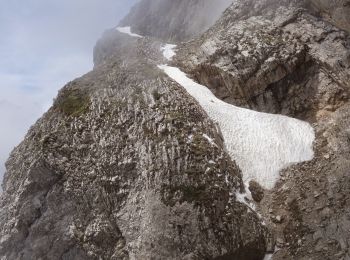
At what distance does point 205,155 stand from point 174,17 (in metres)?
43.4

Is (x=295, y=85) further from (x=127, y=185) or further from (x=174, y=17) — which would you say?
(x=174, y=17)

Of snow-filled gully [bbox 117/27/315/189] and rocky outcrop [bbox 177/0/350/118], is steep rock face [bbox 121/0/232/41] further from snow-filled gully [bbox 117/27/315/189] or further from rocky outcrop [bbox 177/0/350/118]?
snow-filled gully [bbox 117/27/315/189]

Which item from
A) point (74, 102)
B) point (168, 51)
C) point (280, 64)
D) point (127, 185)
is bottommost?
point (127, 185)

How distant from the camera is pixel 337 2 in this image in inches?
1129

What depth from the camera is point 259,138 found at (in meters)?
24.7

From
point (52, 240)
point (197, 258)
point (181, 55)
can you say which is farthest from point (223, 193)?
point (181, 55)

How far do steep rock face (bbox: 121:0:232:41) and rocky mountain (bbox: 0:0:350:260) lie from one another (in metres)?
19.2

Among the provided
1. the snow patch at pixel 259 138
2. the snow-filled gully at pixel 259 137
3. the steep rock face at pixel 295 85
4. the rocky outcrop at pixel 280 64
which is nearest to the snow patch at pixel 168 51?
the steep rock face at pixel 295 85

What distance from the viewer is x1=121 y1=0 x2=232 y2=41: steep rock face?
5028 centimetres

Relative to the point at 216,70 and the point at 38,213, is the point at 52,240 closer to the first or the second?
the point at 38,213

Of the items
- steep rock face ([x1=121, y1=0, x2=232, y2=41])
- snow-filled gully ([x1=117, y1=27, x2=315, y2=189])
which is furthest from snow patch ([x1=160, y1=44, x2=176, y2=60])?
steep rock face ([x1=121, y1=0, x2=232, y2=41])

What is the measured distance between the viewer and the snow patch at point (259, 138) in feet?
75.3

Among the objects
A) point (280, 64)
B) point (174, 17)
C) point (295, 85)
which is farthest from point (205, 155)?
point (174, 17)

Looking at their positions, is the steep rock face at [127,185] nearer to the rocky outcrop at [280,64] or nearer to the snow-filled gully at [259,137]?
the snow-filled gully at [259,137]
